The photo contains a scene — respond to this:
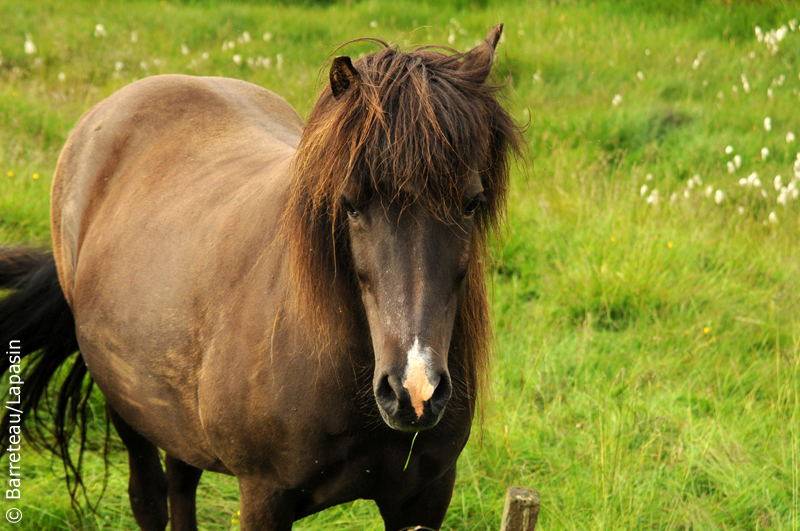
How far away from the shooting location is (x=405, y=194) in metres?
1.57

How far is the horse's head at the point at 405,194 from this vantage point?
1.50 metres

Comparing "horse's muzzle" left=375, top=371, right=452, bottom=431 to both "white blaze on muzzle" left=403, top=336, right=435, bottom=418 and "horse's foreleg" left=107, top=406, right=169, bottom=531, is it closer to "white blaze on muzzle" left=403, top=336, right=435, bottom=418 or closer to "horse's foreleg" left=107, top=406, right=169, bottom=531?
"white blaze on muzzle" left=403, top=336, right=435, bottom=418

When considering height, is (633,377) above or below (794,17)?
below

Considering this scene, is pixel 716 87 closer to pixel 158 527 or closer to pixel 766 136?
pixel 766 136

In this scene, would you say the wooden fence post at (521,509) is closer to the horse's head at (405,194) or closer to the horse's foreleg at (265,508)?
the horse's head at (405,194)

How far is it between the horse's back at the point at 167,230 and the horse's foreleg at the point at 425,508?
2.16ft

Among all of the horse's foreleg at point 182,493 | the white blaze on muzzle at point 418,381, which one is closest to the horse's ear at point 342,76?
the white blaze on muzzle at point 418,381

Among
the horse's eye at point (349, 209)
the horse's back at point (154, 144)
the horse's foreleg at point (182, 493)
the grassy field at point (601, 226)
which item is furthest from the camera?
the grassy field at point (601, 226)

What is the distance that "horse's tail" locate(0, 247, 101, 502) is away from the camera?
316 centimetres

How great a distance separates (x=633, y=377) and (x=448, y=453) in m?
2.07

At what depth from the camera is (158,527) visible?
9.91 ft

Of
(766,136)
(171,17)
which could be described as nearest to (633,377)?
(766,136)

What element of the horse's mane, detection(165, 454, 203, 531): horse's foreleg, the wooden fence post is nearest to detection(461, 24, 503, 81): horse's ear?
the horse's mane

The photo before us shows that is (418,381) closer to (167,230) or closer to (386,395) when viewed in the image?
(386,395)
